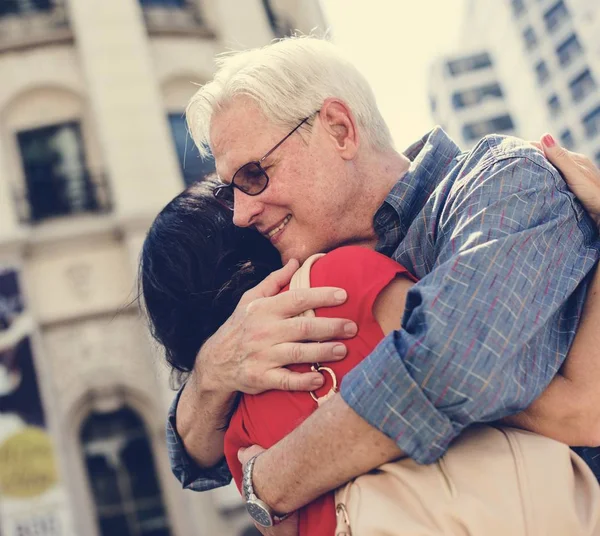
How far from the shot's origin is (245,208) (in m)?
2.36

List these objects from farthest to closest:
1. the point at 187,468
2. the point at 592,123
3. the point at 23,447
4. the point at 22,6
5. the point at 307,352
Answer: the point at 592,123, the point at 22,6, the point at 23,447, the point at 187,468, the point at 307,352

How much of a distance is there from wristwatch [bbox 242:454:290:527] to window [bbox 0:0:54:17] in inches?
475

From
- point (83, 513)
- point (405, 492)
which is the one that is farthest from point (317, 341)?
point (83, 513)

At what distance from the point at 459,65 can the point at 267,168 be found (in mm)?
60385

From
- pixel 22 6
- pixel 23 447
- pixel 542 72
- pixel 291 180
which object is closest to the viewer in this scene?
pixel 291 180

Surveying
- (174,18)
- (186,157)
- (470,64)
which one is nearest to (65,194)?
(186,157)

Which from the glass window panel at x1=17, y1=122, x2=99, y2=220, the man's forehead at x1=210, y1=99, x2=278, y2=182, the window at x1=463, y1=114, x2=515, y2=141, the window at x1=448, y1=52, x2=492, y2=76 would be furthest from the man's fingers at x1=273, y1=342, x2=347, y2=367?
the window at x1=448, y1=52, x2=492, y2=76

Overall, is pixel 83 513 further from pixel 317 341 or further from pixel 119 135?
pixel 317 341

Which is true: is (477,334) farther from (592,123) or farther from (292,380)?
(592,123)

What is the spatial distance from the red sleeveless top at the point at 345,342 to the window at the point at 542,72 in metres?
51.4

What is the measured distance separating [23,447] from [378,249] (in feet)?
29.6

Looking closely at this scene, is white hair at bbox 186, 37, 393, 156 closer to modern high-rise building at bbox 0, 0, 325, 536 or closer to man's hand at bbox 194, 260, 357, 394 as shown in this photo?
man's hand at bbox 194, 260, 357, 394

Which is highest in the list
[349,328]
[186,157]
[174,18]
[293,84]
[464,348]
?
[174,18]

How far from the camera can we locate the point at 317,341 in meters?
1.89
